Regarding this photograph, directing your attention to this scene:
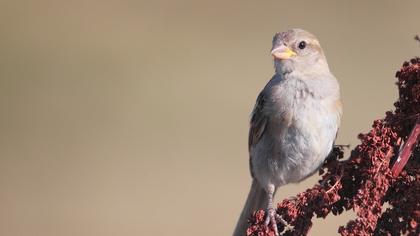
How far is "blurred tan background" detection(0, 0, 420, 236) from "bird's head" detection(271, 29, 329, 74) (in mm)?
5086

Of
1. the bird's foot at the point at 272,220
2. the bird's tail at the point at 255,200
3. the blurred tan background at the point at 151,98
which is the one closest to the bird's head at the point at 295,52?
the bird's tail at the point at 255,200

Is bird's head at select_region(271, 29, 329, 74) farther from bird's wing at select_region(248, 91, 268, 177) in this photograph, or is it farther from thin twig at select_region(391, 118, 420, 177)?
thin twig at select_region(391, 118, 420, 177)

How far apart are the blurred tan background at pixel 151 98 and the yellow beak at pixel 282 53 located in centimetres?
516

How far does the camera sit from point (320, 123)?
471 cm

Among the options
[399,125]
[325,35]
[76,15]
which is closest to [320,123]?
[399,125]

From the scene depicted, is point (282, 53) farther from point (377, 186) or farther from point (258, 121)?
point (377, 186)

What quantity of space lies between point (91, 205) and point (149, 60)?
557 centimetres

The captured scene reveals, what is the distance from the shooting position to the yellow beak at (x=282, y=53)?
4.86 meters

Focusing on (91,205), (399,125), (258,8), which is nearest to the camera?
(399,125)

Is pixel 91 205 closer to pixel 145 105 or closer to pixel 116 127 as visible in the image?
pixel 116 127

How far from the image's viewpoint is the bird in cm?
473

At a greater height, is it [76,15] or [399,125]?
[399,125]

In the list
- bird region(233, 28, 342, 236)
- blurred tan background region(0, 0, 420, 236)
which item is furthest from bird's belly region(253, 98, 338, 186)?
blurred tan background region(0, 0, 420, 236)

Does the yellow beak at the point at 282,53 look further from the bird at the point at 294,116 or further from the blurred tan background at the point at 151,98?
the blurred tan background at the point at 151,98
